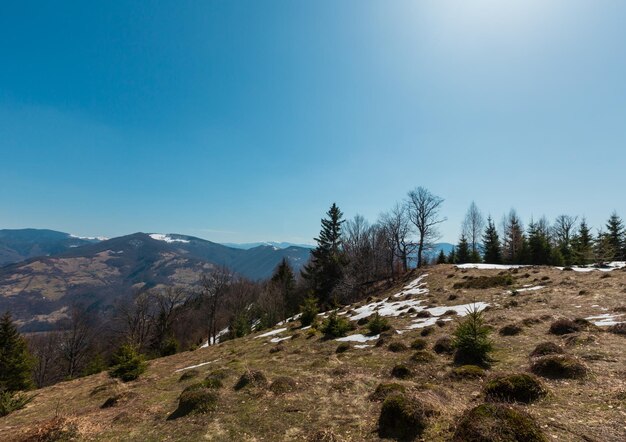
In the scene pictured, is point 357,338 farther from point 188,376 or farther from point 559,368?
point 559,368

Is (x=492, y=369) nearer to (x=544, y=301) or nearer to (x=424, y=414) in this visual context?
(x=424, y=414)

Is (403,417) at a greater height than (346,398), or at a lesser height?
greater

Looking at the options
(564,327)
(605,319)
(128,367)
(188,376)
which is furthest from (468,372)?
(128,367)

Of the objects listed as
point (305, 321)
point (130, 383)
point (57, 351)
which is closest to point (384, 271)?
point (305, 321)

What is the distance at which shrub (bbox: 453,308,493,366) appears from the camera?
1037cm

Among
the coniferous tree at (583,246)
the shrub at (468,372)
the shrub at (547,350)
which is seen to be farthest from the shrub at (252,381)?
the coniferous tree at (583,246)

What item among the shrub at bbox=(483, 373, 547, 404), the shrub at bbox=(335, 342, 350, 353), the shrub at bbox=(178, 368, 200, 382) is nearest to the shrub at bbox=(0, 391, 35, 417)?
the shrub at bbox=(178, 368, 200, 382)

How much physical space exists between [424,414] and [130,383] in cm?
1720

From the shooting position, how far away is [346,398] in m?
8.93

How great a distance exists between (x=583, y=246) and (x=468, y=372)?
165 ft

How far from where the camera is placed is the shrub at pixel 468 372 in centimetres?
902

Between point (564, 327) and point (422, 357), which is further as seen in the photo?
point (564, 327)

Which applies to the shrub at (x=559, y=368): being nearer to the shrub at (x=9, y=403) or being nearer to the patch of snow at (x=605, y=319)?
the patch of snow at (x=605, y=319)

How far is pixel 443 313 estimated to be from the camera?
1916cm
